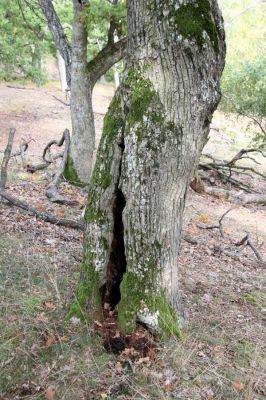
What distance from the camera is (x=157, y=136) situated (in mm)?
3746

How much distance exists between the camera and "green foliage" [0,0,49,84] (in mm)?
16216

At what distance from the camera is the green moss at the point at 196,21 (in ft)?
11.8

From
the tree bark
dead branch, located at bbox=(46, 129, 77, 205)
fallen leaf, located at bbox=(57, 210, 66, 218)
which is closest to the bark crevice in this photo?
fallen leaf, located at bbox=(57, 210, 66, 218)

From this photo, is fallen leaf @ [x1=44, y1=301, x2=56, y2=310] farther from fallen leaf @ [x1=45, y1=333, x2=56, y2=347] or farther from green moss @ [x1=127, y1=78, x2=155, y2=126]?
green moss @ [x1=127, y1=78, x2=155, y2=126]

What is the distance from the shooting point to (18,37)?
698 inches

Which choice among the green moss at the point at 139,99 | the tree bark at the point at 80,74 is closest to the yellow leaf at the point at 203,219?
the tree bark at the point at 80,74

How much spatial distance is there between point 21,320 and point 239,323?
2351 millimetres

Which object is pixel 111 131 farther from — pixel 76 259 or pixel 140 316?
pixel 76 259

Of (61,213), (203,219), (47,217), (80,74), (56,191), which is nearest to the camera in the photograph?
(47,217)

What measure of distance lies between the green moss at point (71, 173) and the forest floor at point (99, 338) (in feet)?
8.23

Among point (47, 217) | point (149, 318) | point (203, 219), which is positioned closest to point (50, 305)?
point (149, 318)

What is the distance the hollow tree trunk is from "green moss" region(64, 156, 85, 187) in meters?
6.01

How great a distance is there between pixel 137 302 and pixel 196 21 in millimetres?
2415

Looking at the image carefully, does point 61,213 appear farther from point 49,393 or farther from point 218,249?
point 49,393
